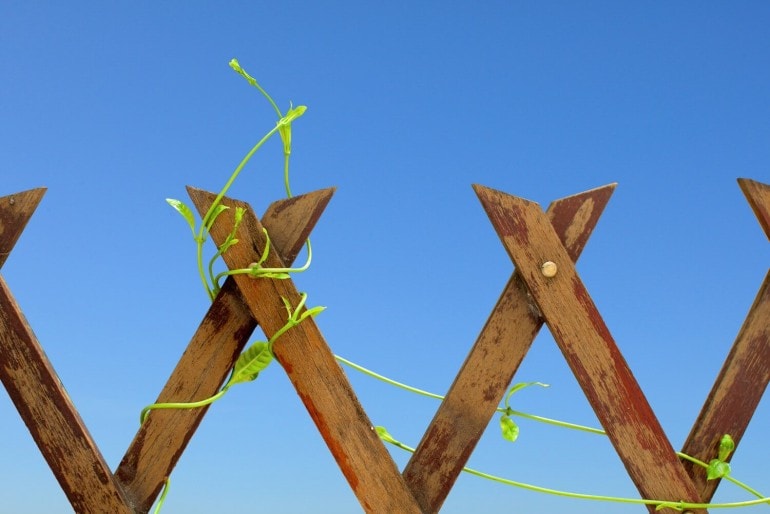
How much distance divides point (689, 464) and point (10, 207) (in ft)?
4.40

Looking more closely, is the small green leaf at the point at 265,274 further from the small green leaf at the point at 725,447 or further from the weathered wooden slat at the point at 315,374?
the small green leaf at the point at 725,447

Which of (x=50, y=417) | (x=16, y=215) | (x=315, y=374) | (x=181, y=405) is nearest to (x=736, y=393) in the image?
(x=315, y=374)

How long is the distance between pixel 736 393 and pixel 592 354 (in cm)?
30

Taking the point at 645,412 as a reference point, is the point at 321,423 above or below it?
below

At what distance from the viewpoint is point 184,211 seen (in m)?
1.51

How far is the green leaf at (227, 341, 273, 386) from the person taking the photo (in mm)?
1528

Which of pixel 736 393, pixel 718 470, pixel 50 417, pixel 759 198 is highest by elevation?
pixel 759 198

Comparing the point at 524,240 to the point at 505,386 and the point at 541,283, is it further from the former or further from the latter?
the point at 505,386

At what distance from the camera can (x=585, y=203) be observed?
5.12ft

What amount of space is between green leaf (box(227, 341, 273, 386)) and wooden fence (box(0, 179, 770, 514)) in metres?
0.02

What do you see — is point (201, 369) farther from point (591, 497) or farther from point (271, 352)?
point (591, 497)

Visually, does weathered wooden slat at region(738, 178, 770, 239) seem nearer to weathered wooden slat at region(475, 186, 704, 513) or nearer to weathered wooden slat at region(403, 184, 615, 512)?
weathered wooden slat at region(475, 186, 704, 513)

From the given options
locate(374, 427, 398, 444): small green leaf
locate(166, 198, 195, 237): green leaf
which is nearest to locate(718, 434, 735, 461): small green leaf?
locate(374, 427, 398, 444): small green leaf

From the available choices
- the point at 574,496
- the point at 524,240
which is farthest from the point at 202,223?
the point at 574,496
